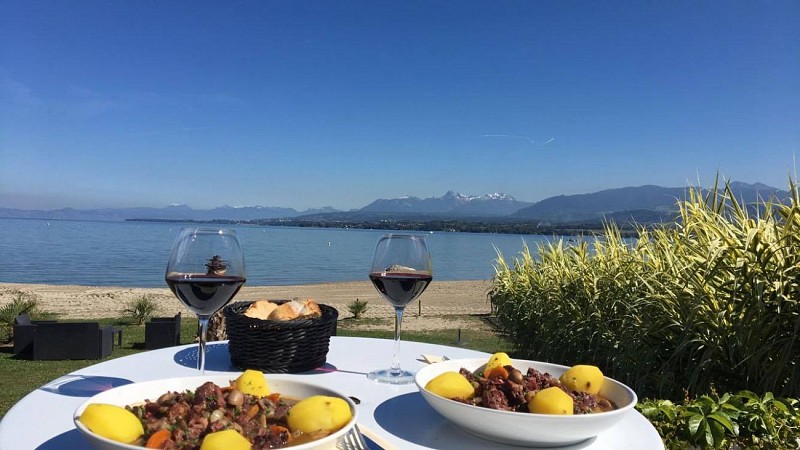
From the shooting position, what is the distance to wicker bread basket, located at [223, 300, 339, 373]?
1470 millimetres

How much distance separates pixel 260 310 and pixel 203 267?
397 mm

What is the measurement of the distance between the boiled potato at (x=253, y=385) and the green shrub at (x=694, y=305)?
2793mm

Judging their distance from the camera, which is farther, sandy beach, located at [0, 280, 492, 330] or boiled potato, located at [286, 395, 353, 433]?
sandy beach, located at [0, 280, 492, 330]

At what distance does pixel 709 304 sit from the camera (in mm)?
3439

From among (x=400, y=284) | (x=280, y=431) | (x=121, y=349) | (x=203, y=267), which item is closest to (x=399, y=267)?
(x=400, y=284)

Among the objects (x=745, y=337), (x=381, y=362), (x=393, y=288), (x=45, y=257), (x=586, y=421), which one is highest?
(x=393, y=288)

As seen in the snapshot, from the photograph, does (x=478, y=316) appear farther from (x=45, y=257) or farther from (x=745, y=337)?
(x=45, y=257)

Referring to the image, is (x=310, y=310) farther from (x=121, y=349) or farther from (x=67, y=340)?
(x=121, y=349)

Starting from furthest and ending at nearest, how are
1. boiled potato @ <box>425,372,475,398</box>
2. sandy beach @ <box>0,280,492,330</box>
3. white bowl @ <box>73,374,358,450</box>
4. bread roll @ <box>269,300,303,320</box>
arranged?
sandy beach @ <box>0,280,492,330</box> < bread roll @ <box>269,300,303,320</box> < boiled potato @ <box>425,372,475,398</box> < white bowl @ <box>73,374,358,450</box>

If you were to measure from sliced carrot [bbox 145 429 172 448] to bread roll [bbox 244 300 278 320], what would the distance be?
2.57ft

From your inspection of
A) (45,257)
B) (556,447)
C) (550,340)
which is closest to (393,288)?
(556,447)

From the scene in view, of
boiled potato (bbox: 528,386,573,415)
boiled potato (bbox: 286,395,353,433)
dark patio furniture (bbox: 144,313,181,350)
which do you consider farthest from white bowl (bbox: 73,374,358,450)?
dark patio furniture (bbox: 144,313,181,350)

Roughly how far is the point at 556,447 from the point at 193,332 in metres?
11.2

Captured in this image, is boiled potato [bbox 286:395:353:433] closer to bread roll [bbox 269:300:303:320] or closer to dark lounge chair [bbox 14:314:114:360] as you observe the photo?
bread roll [bbox 269:300:303:320]
